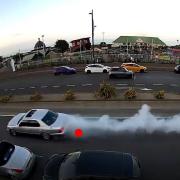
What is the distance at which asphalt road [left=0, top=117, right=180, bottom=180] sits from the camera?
16.2 m

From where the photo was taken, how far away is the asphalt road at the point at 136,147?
639 inches

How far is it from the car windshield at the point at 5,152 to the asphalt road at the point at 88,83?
15.4 metres

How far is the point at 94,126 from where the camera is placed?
68.8ft

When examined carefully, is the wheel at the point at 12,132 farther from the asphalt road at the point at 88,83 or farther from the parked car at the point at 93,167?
the asphalt road at the point at 88,83

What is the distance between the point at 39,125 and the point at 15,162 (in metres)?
4.46

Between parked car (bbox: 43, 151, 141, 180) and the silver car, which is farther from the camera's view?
the silver car

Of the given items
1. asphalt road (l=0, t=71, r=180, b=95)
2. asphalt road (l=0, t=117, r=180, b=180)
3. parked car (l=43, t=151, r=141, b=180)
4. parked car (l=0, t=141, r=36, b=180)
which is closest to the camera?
parked car (l=43, t=151, r=141, b=180)

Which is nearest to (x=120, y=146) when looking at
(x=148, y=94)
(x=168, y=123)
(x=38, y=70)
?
(x=168, y=123)

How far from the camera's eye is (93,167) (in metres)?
13.5

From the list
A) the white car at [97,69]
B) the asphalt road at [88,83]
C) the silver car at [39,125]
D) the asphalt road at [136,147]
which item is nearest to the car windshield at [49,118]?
the silver car at [39,125]

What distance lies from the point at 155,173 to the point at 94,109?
10005mm

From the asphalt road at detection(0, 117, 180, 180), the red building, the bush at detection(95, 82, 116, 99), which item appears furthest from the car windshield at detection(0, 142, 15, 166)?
the red building

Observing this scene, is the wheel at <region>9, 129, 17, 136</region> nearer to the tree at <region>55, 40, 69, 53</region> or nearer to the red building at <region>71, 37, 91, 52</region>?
the red building at <region>71, 37, 91, 52</region>

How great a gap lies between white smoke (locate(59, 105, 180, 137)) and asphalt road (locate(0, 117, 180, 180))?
1.83 ft
